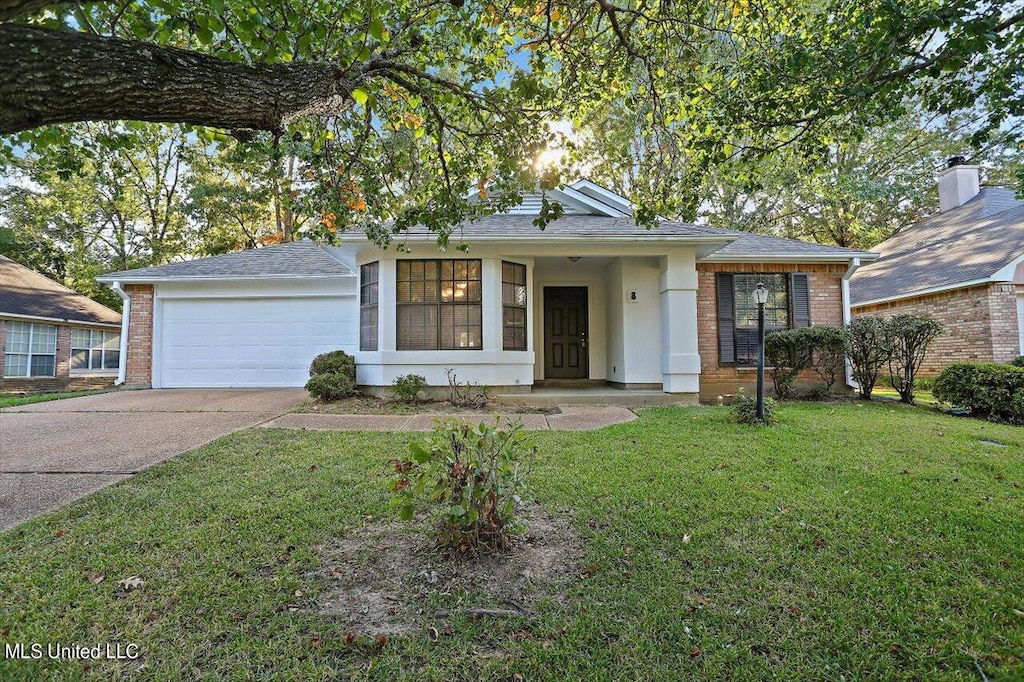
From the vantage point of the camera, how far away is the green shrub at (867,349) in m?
8.27

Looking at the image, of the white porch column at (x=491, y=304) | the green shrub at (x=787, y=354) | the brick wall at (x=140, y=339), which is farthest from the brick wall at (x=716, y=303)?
the brick wall at (x=140, y=339)

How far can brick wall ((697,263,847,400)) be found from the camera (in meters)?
9.55

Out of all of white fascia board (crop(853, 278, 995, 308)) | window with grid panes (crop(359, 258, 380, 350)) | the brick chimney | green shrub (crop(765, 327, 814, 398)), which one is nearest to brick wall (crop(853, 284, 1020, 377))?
white fascia board (crop(853, 278, 995, 308))

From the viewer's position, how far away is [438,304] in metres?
8.49

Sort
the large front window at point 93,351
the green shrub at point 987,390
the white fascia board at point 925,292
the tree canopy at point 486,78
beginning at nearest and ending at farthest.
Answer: the tree canopy at point 486,78
the green shrub at point 987,390
the white fascia board at point 925,292
the large front window at point 93,351

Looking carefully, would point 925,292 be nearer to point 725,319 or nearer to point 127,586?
point 725,319

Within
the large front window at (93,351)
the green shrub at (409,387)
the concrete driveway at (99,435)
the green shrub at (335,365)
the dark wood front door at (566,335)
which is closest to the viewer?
the concrete driveway at (99,435)

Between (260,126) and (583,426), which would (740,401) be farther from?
(260,126)

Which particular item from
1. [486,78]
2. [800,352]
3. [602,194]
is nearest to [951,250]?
[800,352]

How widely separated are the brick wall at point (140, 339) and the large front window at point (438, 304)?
23.0ft

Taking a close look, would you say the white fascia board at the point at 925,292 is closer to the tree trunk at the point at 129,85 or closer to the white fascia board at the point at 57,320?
the tree trunk at the point at 129,85

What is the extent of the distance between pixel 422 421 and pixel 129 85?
520cm

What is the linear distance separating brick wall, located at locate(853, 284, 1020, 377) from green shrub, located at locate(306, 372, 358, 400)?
13.3 meters

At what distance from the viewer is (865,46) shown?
3.55 metres
